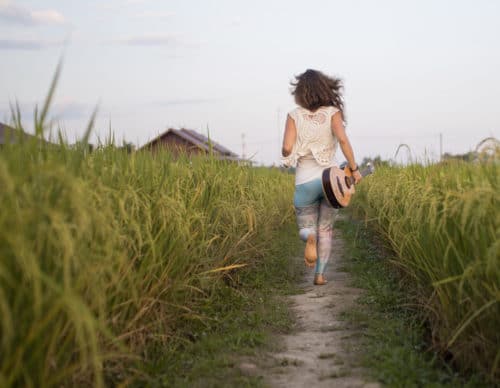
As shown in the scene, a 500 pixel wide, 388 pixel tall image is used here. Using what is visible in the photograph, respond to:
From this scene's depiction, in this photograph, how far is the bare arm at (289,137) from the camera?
6250 mm

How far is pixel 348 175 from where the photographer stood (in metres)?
6.37

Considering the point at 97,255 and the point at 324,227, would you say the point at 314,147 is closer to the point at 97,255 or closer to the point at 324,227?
the point at 324,227

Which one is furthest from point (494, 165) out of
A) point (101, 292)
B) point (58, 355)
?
point (58, 355)

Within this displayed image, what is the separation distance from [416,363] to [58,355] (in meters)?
2.00

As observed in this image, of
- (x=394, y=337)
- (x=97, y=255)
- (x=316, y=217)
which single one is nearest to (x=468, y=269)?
(x=394, y=337)

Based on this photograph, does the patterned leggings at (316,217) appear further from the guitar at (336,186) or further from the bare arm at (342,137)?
the bare arm at (342,137)

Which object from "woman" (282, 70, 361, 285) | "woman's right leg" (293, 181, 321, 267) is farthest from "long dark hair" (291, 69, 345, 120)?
"woman's right leg" (293, 181, 321, 267)

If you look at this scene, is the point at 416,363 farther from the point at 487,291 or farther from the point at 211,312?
the point at 211,312

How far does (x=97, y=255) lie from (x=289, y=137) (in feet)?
11.6

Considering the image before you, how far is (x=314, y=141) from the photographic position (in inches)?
243

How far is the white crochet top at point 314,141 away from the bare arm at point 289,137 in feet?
0.10

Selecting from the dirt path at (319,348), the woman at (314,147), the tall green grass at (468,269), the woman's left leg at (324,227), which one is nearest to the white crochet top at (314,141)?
the woman at (314,147)

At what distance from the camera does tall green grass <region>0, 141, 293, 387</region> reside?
2488mm

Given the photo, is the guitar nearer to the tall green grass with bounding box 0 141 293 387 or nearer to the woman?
the woman
